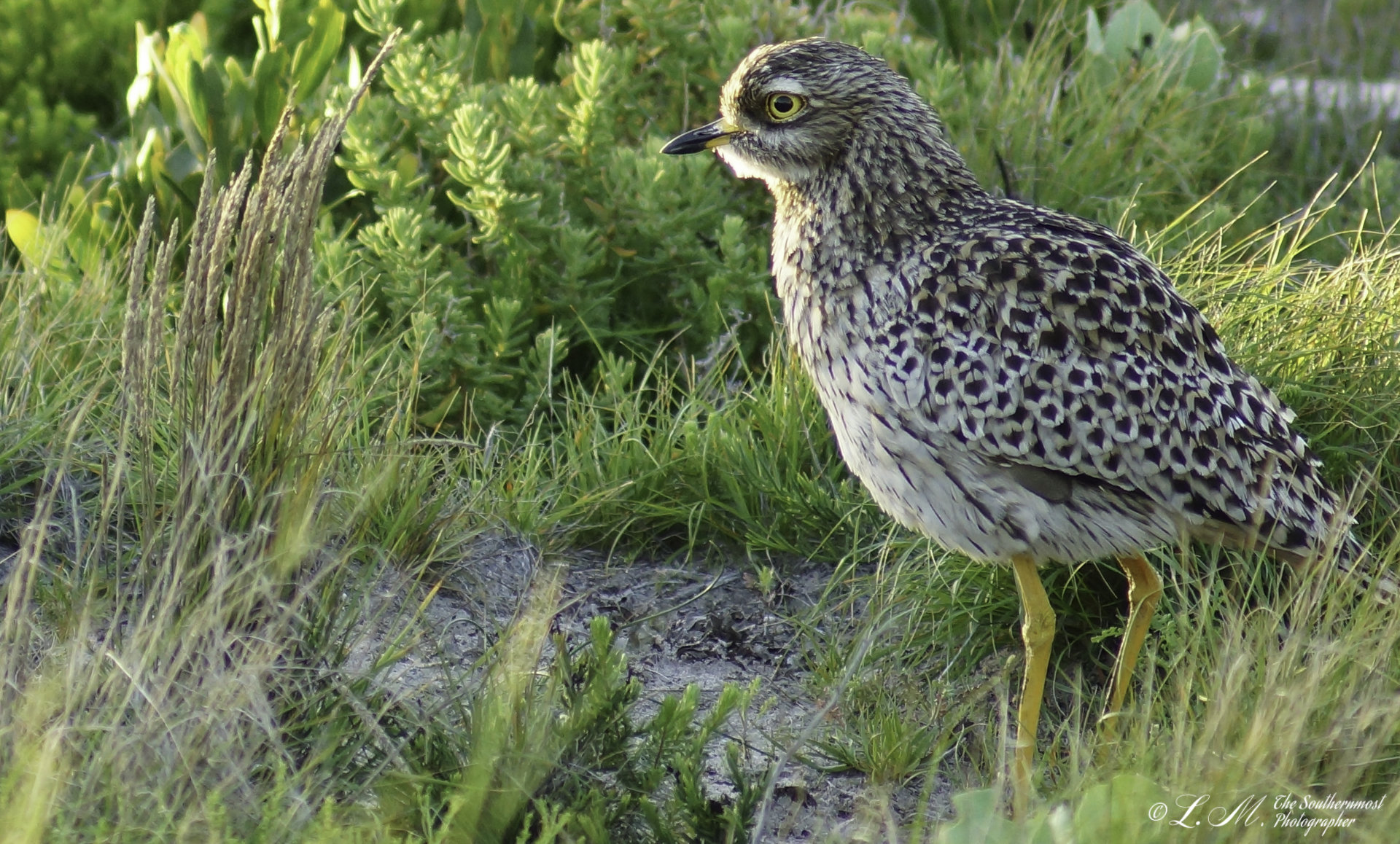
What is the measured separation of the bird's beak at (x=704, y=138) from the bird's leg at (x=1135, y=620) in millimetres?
1585

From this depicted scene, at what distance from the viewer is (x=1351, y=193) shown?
6.60m

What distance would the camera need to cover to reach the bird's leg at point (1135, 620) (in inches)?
147

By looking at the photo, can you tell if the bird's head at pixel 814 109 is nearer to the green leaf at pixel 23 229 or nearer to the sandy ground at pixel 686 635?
the sandy ground at pixel 686 635

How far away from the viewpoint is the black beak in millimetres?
4219

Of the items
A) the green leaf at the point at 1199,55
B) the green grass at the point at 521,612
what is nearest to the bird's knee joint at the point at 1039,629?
the green grass at the point at 521,612

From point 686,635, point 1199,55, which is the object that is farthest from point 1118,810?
point 1199,55

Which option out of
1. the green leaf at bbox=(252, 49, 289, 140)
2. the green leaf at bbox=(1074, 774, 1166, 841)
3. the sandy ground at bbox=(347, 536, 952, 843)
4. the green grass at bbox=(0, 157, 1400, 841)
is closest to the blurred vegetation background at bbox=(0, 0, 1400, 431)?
the green leaf at bbox=(252, 49, 289, 140)

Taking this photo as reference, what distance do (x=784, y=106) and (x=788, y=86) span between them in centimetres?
7

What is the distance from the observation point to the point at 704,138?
4.23m

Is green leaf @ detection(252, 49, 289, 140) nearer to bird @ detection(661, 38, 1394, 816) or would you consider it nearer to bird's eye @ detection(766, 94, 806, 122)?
bird's eye @ detection(766, 94, 806, 122)

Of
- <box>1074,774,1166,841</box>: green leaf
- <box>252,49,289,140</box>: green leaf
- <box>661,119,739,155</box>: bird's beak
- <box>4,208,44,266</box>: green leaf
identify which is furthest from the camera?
<box>252,49,289,140</box>: green leaf

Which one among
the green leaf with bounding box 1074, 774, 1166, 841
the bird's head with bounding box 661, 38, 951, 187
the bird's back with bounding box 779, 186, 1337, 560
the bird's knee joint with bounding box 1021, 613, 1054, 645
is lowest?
the bird's knee joint with bounding box 1021, 613, 1054, 645

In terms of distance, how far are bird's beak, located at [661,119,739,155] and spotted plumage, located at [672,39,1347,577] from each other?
0.55 meters

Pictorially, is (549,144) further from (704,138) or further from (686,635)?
(686,635)
